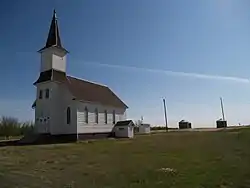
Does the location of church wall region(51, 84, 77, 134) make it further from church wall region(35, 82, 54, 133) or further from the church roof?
the church roof

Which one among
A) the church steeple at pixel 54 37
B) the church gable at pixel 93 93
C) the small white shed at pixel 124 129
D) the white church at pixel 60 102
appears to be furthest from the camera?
the small white shed at pixel 124 129

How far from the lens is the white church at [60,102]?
35688mm

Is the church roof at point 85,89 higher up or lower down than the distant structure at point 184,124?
higher up

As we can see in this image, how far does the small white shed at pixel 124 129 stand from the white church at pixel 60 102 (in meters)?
2.61

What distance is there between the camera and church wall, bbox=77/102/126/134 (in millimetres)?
36031

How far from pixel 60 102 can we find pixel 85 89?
5.52 metres

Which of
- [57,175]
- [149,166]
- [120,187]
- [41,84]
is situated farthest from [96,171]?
[41,84]

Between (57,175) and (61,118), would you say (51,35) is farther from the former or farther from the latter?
(57,175)

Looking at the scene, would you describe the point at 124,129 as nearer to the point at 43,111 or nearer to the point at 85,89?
the point at 85,89

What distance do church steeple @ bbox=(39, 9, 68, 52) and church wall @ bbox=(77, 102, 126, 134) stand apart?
9.02 meters

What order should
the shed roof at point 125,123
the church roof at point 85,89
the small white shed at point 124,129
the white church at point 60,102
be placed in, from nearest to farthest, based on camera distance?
the white church at point 60,102, the church roof at point 85,89, the small white shed at point 124,129, the shed roof at point 125,123

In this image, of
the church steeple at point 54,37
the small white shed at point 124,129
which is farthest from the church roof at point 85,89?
the church steeple at point 54,37

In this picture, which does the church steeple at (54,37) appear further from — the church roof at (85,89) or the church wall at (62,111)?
the church wall at (62,111)

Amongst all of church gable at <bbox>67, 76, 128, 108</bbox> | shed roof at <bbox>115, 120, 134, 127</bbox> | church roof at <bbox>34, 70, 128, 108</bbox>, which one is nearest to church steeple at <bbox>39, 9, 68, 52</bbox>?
church roof at <bbox>34, 70, 128, 108</bbox>
